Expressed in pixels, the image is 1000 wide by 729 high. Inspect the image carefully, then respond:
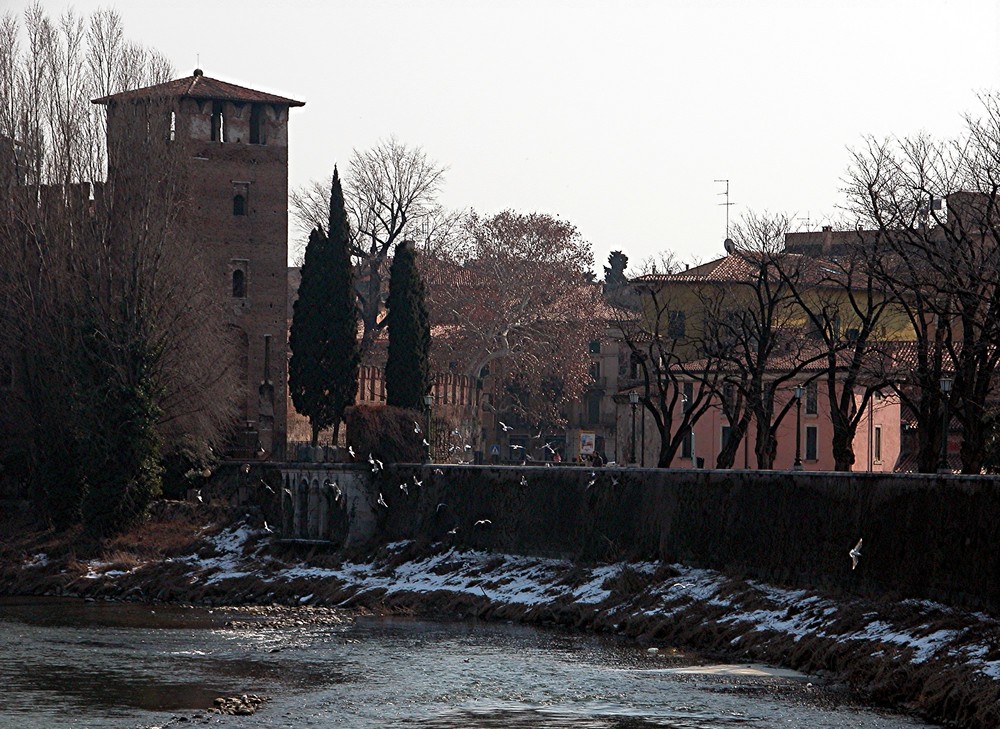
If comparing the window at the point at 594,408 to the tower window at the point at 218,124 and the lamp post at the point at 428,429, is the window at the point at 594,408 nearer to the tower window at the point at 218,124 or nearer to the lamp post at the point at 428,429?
the tower window at the point at 218,124

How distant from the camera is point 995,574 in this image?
A: 26.7 meters

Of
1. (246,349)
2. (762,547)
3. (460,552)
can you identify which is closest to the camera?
(762,547)

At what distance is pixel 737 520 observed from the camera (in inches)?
1391

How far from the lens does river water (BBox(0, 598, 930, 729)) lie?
80.3ft

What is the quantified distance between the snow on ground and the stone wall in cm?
41

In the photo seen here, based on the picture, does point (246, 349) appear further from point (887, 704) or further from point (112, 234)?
point (887, 704)

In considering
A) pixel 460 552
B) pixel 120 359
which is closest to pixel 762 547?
pixel 460 552

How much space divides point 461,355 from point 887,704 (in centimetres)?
4989

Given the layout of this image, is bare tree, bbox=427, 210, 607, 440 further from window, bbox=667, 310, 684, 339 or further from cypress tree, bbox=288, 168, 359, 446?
cypress tree, bbox=288, 168, 359, 446

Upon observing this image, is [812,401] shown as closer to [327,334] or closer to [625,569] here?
[327,334]

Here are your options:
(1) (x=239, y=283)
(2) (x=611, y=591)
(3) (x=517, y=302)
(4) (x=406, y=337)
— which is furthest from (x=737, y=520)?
→ (3) (x=517, y=302)

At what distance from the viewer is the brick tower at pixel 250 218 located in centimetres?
6266

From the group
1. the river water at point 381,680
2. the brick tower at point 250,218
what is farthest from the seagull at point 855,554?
the brick tower at point 250,218

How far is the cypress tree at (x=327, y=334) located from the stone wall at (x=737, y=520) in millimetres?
11039
